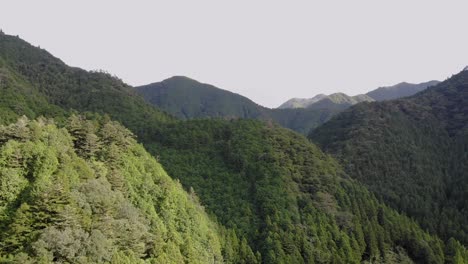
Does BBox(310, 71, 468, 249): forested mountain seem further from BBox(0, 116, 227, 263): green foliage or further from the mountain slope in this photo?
BBox(0, 116, 227, 263): green foliage

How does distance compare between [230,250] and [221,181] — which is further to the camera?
[221,181]

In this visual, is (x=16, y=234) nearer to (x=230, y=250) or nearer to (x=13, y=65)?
(x=230, y=250)

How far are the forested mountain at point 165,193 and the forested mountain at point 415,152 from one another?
11039 mm

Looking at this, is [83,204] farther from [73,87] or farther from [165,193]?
[73,87]

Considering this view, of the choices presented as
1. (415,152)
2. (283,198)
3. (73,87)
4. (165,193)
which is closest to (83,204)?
(165,193)

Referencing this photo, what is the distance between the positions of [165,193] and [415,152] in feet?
281

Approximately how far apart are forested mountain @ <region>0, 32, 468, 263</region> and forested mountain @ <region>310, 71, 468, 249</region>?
36.2 feet

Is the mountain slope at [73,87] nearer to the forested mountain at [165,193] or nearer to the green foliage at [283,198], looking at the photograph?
the forested mountain at [165,193]

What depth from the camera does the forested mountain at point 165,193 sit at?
2534 centimetres

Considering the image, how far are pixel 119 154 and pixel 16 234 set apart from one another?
1585 cm

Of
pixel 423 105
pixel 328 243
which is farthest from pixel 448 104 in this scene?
pixel 328 243

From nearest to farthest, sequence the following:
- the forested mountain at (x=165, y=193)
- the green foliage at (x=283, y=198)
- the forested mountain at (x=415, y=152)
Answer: the forested mountain at (x=165, y=193), the green foliage at (x=283, y=198), the forested mountain at (x=415, y=152)

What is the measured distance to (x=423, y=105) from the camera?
13500 centimetres

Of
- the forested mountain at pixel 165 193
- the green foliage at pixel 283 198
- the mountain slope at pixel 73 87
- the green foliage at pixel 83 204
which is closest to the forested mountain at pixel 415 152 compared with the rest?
the green foliage at pixel 283 198
